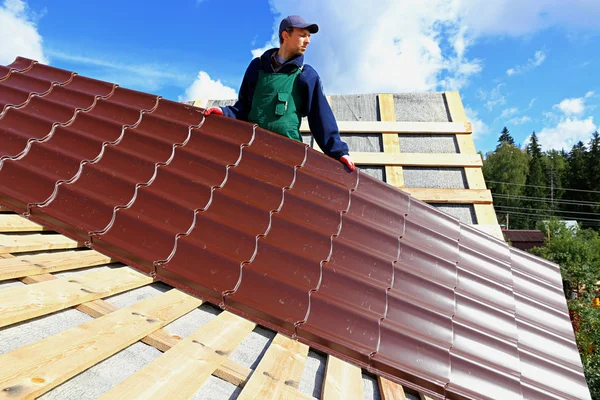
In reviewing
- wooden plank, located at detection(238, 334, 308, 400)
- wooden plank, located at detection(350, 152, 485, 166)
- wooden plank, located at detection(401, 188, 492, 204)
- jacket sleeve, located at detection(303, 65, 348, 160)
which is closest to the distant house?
wooden plank, located at detection(350, 152, 485, 166)

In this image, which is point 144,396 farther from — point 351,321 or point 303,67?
point 303,67

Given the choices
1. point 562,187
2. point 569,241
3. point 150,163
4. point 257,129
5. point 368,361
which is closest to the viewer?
point 368,361

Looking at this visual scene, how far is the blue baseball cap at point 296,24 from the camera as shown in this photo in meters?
3.33

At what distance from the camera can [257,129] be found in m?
3.42

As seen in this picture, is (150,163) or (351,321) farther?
(150,163)

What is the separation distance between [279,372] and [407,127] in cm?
424

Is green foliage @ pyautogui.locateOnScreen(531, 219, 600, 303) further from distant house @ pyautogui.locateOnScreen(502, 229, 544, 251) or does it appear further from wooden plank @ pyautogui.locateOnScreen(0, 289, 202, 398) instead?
wooden plank @ pyautogui.locateOnScreen(0, 289, 202, 398)

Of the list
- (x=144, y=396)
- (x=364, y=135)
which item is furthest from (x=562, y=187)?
(x=144, y=396)

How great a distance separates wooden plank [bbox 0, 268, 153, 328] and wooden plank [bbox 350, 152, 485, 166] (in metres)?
3.40

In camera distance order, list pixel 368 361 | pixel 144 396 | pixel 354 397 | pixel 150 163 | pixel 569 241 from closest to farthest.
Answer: pixel 144 396, pixel 354 397, pixel 368 361, pixel 150 163, pixel 569 241

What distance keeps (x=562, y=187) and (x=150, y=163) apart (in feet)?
254

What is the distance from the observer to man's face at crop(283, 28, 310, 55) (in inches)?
133

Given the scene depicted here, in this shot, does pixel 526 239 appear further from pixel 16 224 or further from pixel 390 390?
pixel 16 224

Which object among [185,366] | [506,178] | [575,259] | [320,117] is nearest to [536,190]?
→ [506,178]
